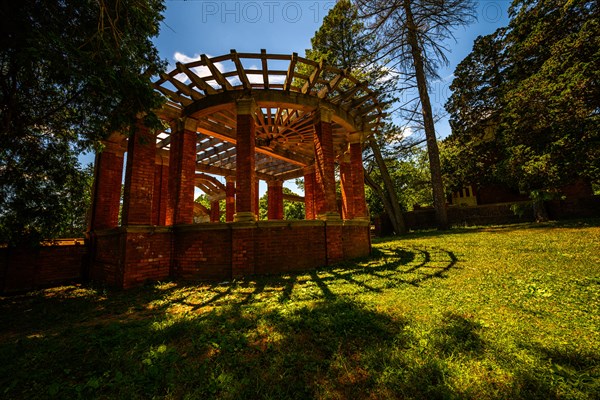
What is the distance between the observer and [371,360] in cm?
244

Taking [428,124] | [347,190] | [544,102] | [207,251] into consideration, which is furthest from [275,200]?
[544,102]

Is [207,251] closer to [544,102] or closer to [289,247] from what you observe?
[289,247]

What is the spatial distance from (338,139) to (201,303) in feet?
29.7

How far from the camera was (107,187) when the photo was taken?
8.33 m

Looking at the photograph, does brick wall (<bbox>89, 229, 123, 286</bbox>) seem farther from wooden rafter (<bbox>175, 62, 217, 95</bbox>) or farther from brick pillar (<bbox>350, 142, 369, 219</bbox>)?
brick pillar (<bbox>350, 142, 369, 219</bbox>)

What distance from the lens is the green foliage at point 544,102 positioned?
382 inches

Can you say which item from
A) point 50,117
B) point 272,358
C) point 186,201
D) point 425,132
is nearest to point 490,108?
point 425,132

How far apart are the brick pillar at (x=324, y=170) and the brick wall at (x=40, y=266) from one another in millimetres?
7579

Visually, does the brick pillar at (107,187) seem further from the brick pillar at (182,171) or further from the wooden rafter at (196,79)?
the wooden rafter at (196,79)

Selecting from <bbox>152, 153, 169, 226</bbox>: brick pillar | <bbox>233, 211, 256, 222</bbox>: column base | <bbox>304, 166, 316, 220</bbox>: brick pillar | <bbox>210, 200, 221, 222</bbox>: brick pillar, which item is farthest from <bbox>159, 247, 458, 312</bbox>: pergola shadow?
<bbox>210, 200, 221, 222</bbox>: brick pillar

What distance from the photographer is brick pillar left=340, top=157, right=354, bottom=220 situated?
358 inches

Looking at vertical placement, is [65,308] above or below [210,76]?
below

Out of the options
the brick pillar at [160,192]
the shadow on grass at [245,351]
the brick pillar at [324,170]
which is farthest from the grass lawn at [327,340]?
the brick pillar at [160,192]

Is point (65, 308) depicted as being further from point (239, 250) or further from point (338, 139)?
point (338, 139)
